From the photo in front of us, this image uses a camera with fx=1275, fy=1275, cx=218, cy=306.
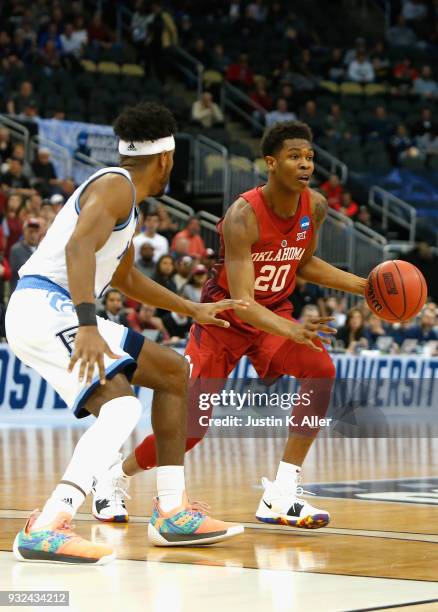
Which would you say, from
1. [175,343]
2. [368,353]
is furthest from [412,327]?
[175,343]

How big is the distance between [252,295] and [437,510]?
1.73m

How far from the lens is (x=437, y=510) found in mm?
7316

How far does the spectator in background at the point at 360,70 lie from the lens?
2628cm

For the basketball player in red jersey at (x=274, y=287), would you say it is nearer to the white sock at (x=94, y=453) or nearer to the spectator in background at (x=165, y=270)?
the white sock at (x=94, y=453)

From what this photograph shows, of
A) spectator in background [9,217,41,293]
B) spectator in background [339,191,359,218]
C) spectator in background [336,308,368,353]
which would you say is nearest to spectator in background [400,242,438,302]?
spectator in background [339,191,359,218]

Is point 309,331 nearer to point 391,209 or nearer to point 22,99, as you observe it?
point 22,99

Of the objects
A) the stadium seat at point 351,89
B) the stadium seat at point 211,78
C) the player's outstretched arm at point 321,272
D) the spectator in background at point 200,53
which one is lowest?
the player's outstretched arm at point 321,272

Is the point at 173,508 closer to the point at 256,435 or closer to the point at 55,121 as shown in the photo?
the point at 256,435

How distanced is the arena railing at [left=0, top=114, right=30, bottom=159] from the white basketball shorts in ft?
41.0

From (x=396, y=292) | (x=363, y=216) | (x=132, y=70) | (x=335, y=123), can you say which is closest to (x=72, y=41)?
(x=132, y=70)

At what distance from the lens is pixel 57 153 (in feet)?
60.3

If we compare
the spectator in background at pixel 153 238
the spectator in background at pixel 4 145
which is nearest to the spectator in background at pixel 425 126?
the spectator in background at pixel 153 238

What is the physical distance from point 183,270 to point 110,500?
8899 mm

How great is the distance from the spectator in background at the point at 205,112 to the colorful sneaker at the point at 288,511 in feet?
53.2
